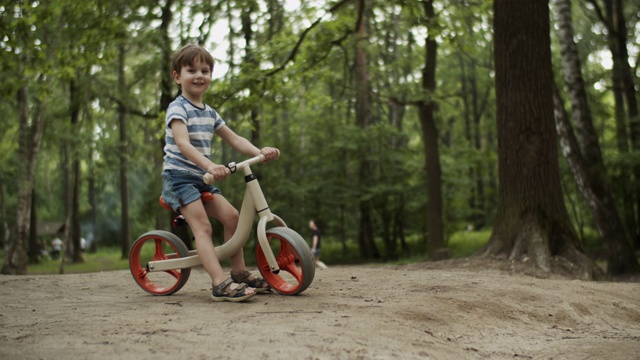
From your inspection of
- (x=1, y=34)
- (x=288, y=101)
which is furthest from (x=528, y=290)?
(x=288, y=101)

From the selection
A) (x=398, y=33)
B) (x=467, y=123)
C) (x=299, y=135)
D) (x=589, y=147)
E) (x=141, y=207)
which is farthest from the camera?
(x=467, y=123)

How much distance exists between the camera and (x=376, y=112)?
3791 cm

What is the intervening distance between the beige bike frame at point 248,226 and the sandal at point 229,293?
0.32 meters

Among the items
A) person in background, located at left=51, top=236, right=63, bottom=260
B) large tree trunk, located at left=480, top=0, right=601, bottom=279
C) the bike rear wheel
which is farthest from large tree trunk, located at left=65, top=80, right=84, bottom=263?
the bike rear wheel

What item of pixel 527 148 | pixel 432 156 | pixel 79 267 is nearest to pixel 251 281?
pixel 527 148

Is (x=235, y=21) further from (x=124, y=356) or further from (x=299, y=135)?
(x=124, y=356)

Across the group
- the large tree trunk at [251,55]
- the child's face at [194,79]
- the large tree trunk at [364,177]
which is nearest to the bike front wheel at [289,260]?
the child's face at [194,79]

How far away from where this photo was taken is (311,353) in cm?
374

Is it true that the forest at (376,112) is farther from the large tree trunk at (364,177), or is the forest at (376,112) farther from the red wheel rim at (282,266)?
the red wheel rim at (282,266)

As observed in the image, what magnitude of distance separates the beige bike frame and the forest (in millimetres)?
3992

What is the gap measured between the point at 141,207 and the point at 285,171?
A: 5.60 meters

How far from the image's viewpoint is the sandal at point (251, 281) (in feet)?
19.1

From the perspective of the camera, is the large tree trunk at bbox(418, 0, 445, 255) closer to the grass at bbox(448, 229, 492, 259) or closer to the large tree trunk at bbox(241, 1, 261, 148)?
the large tree trunk at bbox(241, 1, 261, 148)

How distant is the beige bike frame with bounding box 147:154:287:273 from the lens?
18.3ft
